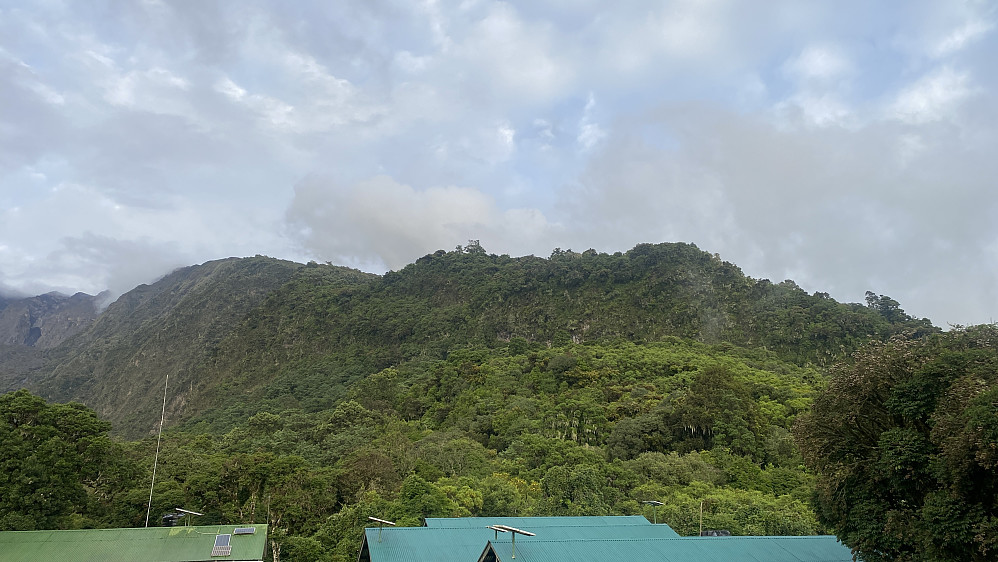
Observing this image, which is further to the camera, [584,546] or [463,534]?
[463,534]

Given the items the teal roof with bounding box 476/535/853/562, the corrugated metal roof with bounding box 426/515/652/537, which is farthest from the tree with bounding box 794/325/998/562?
the corrugated metal roof with bounding box 426/515/652/537

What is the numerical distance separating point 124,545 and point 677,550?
65.6 ft

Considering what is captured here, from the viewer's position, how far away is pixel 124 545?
20.5 metres

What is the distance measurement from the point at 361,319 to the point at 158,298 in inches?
4717

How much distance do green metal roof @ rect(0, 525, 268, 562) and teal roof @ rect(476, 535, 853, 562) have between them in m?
10.4

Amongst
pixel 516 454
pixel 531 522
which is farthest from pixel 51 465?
pixel 516 454

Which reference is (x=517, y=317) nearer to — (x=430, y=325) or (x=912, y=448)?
(x=430, y=325)

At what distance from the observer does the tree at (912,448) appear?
12.6 metres

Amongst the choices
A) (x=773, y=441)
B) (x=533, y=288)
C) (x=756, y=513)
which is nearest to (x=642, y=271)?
(x=533, y=288)

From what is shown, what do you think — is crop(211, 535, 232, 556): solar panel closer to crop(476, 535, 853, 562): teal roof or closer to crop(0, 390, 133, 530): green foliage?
crop(0, 390, 133, 530): green foliage

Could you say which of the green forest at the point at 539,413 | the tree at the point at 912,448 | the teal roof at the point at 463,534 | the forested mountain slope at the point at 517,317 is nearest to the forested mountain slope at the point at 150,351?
the green forest at the point at 539,413

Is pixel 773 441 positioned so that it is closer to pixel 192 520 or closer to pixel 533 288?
pixel 192 520

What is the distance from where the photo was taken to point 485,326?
102000 mm

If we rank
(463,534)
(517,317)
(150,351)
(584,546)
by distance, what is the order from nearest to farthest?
1. (584,546)
2. (463,534)
3. (517,317)
4. (150,351)
